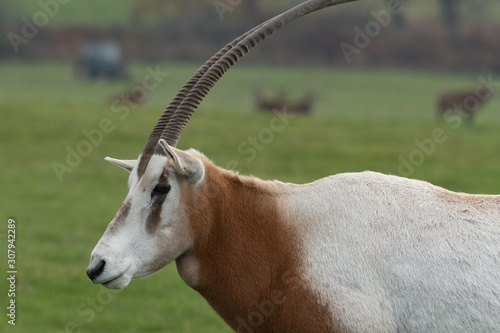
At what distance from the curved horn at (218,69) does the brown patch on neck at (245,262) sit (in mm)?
369

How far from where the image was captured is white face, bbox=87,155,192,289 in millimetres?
5348

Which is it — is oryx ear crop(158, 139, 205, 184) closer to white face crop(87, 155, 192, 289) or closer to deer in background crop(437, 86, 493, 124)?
white face crop(87, 155, 192, 289)

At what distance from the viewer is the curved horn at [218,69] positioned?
578 centimetres

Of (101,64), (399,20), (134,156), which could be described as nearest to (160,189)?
(134,156)

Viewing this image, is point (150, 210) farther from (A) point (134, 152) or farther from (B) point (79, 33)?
(B) point (79, 33)

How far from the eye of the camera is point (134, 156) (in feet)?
75.5

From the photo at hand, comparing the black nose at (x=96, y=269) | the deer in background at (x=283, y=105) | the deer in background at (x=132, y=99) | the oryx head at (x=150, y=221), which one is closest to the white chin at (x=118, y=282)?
the oryx head at (x=150, y=221)

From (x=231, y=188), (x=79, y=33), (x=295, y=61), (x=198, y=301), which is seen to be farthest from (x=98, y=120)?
(x=79, y=33)

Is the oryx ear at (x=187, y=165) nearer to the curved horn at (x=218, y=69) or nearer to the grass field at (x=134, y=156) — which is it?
the curved horn at (x=218, y=69)

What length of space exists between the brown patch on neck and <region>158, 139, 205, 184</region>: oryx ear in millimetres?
119

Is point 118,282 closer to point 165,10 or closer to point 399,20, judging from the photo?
Answer: point 399,20

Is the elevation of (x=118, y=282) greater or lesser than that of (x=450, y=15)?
greater

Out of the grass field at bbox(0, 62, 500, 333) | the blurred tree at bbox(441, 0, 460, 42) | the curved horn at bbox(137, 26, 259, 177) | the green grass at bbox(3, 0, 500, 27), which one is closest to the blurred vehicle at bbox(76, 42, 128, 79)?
the grass field at bbox(0, 62, 500, 333)

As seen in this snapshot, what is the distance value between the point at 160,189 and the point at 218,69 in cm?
110
